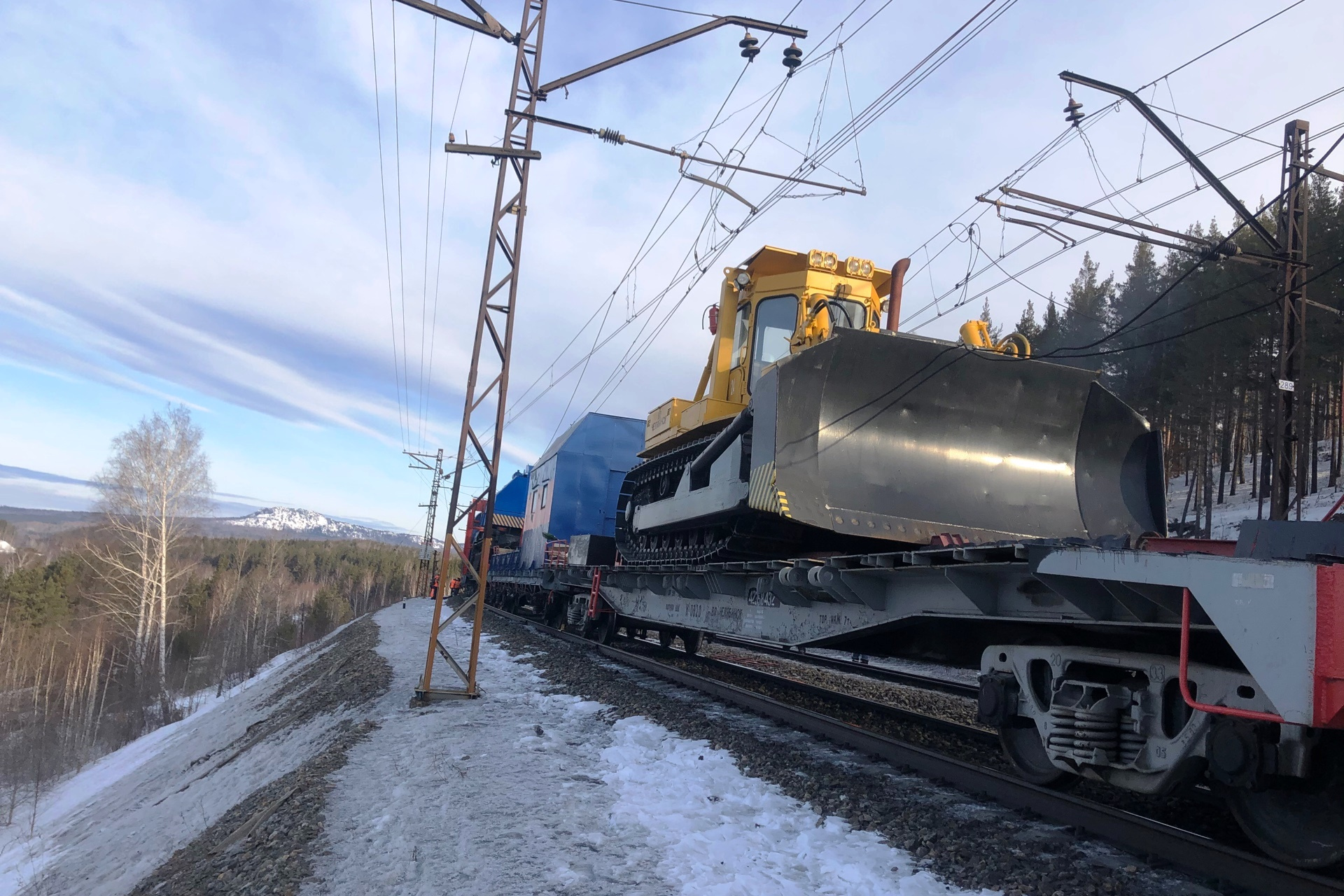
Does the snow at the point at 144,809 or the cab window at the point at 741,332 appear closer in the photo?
the snow at the point at 144,809

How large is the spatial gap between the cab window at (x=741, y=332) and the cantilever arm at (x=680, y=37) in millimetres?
2960

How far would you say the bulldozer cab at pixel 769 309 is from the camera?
805 centimetres

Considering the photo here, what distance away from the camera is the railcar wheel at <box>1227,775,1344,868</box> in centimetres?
296

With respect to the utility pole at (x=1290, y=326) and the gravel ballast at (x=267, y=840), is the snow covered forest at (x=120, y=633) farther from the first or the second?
the utility pole at (x=1290, y=326)

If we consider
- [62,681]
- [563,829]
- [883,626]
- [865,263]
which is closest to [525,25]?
[865,263]

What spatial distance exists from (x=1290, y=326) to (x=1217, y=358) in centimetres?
1799

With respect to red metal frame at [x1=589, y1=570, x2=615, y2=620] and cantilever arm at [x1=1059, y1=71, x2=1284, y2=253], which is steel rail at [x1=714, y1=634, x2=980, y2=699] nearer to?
red metal frame at [x1=589, y1=570, x2=615, y2=620]

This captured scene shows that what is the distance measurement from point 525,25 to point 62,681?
45.5 metres

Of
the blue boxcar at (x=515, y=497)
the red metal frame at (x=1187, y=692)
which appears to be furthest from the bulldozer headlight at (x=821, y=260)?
the blue boxcar at (x=515, y=497)

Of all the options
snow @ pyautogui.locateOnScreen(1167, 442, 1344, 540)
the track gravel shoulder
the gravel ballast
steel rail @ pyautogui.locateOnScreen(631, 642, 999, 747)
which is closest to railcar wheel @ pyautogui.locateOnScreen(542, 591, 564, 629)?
steel rail @ pyautogui.locateOnScreen(631, 642, 999, 747)

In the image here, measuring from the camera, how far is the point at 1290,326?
11.3 m

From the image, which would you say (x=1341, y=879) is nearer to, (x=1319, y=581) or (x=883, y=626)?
(x=1319, y=581)

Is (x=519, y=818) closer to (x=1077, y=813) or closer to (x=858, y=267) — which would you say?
(x=1077, y=813)

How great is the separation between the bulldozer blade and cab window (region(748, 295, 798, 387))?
6.00 feet
